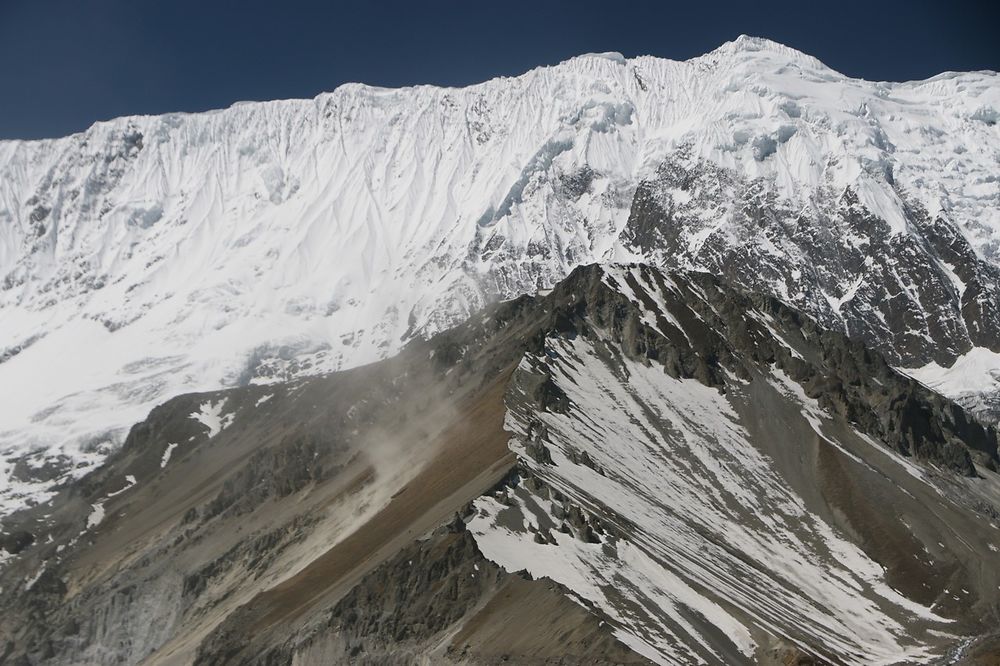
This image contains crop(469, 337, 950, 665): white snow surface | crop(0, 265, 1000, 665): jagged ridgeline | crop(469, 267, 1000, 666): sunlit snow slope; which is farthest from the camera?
crop(469, 267, 1000, 666): sunlit snow slope

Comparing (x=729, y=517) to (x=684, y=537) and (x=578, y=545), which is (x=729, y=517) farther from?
(x=578, y=545)

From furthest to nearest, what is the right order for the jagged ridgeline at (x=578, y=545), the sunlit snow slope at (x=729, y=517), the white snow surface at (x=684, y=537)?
the sunlit snow slope at (x=729, y=517), the white snow surface at (x=684, y=537), the jagged ridgeline at (x=578, y=545)

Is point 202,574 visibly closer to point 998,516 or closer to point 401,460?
point 401,460

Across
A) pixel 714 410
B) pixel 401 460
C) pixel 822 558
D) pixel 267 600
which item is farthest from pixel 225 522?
pixel 822 558

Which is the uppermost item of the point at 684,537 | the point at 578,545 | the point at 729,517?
the point at 578,545

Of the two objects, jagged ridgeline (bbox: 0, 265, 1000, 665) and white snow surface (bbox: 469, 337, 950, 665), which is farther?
white snow surface (bbox: 469, 337, 950, 665)

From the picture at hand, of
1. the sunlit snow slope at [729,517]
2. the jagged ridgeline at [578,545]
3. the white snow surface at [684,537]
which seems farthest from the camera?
the sunlit snow slope at [729,517]

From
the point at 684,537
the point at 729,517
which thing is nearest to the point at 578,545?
the point at 684,537

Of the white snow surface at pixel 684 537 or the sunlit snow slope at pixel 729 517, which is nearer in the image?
the white snow surface at pixel 684 537
